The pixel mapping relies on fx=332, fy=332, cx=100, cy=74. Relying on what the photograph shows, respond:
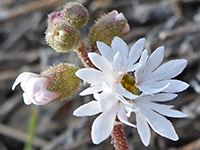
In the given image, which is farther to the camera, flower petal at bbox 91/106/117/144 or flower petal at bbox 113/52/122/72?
flower petal at bbox 113/52/122/72

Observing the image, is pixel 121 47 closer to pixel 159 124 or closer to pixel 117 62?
pixel 117 62

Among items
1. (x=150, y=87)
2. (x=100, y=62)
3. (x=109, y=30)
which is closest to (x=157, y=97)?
(x=150, y=87)

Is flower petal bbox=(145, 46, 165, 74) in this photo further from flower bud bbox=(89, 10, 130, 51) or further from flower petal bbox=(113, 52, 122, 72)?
flower bud bbox=(89, 10, 130, 51)

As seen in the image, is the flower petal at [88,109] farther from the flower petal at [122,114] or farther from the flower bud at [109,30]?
the flower bud at [109,30]

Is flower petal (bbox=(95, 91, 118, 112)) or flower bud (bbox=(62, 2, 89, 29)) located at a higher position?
flower bud (bbox=(62, 2, 89, 29))

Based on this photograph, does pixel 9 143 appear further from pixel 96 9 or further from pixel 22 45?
pixel 96 9

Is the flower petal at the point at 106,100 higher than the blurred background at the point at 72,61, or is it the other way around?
the flower petal at the point at 106,100

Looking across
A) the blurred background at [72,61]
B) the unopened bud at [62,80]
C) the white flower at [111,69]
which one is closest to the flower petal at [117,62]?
the white flower at [111,69]

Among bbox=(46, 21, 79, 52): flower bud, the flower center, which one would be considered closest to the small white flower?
the flower center
